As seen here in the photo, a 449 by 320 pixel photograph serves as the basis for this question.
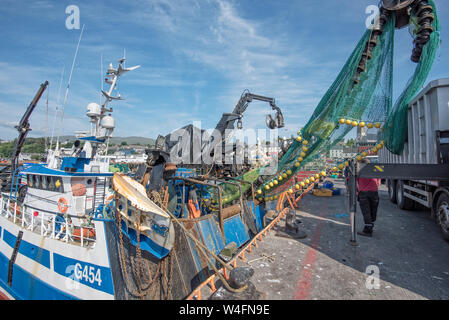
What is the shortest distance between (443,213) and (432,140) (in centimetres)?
171

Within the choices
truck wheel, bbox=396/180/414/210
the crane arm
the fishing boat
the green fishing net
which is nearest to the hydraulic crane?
the crane arm

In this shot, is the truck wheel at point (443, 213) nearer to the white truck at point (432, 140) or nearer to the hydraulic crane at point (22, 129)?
the white truck at point (432, 140)

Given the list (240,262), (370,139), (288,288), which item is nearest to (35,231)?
(240,262)

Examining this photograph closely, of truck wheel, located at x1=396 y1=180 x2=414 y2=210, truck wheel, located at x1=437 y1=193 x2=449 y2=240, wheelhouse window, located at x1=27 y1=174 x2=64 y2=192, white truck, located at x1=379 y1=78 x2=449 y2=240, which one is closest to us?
truck wheel, located at x1=437 y1=193 x2=449 y2=240

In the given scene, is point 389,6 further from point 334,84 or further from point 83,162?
point 83,162

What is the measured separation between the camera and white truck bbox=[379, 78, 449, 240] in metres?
4.96

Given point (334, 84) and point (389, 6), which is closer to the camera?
point (389, 6)

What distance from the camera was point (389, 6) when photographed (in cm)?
562

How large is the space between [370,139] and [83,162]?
39.8 ft

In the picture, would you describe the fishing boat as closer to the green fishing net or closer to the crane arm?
the crane arm

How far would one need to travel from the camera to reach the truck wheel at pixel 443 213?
4.82m

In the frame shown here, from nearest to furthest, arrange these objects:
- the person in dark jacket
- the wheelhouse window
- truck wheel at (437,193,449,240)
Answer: truck wheel at (437,193,449,240) → the person in dark jacket → the wheelhouse window

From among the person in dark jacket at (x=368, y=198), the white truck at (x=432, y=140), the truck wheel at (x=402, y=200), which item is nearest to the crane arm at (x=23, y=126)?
the person in dark jacket at (x=368, y=198)
